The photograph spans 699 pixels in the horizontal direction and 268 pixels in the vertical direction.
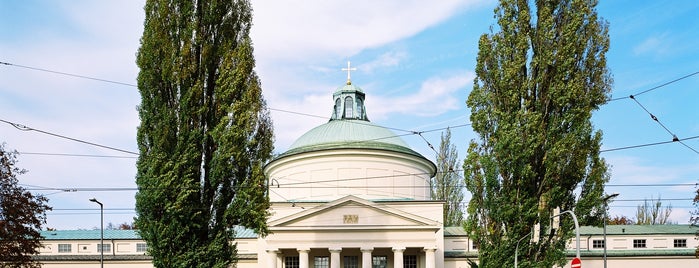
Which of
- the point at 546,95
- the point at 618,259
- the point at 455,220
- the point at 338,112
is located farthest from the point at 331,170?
the point at 546,95

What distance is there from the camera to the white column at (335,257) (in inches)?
1893

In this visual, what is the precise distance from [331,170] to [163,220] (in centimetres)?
2805

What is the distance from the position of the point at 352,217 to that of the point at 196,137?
23.4m

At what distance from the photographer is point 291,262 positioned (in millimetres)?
50375

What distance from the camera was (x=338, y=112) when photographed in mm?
58938

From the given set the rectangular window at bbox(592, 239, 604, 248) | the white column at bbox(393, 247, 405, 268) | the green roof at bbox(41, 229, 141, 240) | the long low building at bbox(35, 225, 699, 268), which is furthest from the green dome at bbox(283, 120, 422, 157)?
the rectangular window at bbox(592, 239, 604, 248)

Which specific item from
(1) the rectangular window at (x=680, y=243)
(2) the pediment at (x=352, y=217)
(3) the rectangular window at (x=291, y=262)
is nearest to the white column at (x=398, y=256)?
(2) the pediment at (x=352, y=217)

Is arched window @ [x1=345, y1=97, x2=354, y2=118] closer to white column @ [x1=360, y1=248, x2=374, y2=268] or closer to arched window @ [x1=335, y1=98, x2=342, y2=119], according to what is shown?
arched window @ [x1=335, y1=98, x2=342, y2=119]

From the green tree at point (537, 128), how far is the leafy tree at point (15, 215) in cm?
2061

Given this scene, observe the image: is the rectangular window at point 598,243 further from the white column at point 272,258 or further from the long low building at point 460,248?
the white column at point 272,258

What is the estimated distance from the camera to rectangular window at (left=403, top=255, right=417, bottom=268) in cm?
5053

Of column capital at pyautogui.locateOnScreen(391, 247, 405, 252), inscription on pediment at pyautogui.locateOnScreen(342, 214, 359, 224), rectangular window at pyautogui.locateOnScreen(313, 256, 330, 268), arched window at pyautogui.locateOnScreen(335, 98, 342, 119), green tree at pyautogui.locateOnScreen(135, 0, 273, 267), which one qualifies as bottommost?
rectangular window at pyautogui.locateOnScreen(313, 256, 330, 268)

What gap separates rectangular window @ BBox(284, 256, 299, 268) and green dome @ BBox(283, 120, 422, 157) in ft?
26.8

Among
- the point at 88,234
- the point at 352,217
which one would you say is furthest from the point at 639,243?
the point at 88,234
